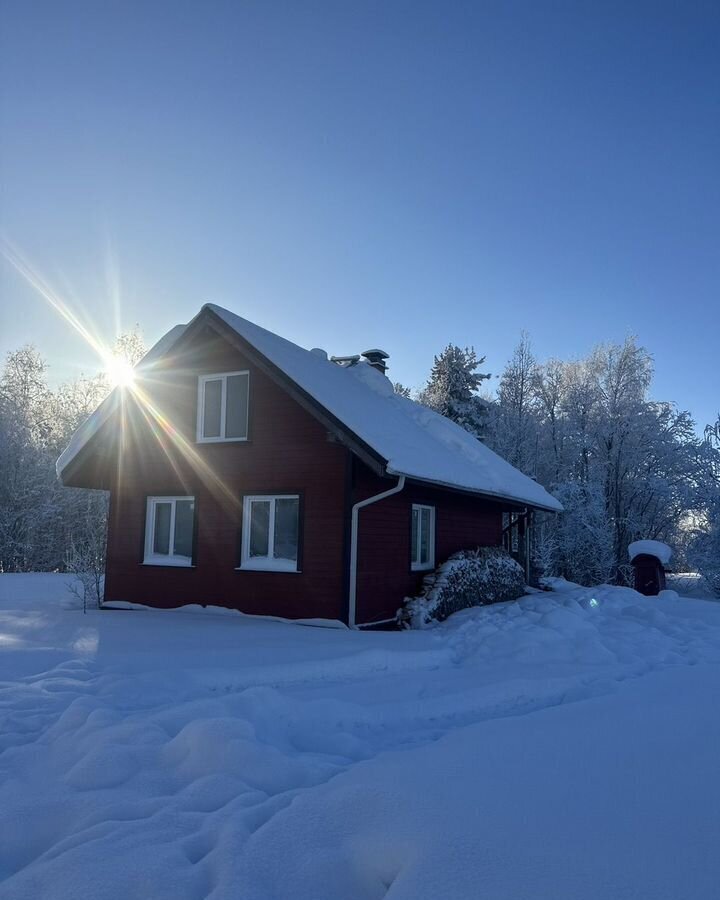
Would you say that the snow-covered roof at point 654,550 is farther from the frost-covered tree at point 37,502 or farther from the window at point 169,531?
the frost-covered tree at point 37,502

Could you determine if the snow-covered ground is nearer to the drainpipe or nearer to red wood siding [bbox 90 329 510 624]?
the drainpipe

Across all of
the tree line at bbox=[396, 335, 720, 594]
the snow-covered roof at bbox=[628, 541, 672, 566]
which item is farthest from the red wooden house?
the tree line at bbox=[396, 335, 720, 594]

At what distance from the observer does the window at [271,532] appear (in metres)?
11.6

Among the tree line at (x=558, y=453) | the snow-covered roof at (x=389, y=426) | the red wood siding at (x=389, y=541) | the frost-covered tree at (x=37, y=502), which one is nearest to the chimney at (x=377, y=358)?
the snow-covered roof at (x=389, y=426)

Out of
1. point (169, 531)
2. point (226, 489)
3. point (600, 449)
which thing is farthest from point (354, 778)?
point (600, 449)

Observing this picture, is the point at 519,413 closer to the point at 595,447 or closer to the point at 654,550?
the point at 595,447

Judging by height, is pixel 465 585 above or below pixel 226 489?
below

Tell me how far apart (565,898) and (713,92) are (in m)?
10.1

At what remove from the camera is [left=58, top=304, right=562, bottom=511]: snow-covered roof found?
10.9m

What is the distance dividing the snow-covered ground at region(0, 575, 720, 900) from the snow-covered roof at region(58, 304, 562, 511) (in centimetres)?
420

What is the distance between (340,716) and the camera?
5.17 meters

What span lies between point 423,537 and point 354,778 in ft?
33.9

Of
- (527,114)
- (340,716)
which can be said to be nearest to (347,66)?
(527,114)

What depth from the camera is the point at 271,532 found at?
11.8 metres
